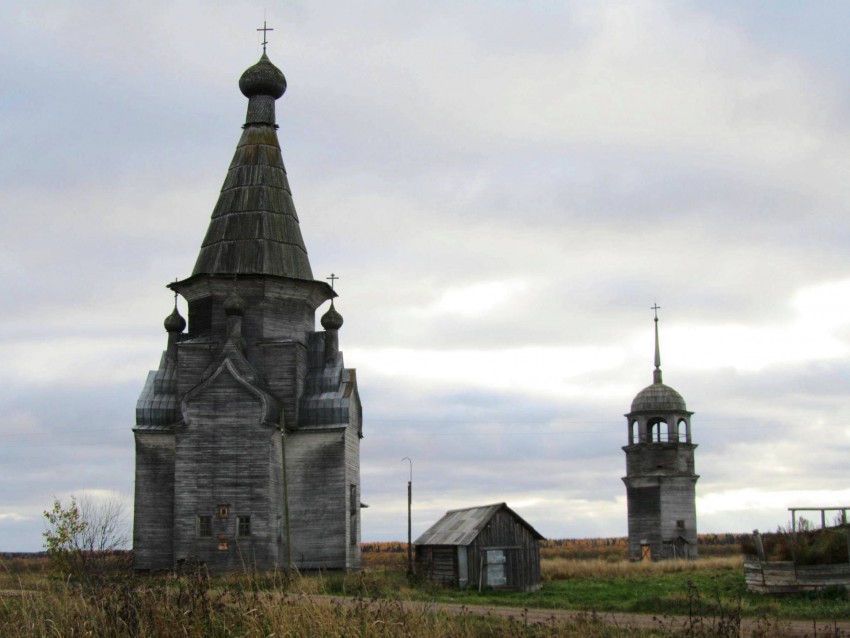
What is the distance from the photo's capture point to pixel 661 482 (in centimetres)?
4531

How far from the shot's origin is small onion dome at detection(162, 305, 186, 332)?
33500mm

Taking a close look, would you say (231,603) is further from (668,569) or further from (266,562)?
(668,569)

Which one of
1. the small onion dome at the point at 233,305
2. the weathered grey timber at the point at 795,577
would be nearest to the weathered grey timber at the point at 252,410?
the small onion dome at the point at 233,305

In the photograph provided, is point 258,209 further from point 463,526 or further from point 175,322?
point 463,526

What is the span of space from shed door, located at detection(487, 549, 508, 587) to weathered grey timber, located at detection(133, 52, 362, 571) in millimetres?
4297

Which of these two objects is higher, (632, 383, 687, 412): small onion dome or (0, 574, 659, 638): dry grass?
(632, 383, 687, 412): small onion dome

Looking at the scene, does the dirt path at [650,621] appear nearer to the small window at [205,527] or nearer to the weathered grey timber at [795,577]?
the weathered grey timber at [795,577]

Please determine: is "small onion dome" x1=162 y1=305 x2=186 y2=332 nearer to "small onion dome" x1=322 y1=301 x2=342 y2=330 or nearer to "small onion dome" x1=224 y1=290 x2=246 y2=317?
"small onion dome" x1=224 y1=290 x2=246 y2=317

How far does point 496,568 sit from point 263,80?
17.4 m

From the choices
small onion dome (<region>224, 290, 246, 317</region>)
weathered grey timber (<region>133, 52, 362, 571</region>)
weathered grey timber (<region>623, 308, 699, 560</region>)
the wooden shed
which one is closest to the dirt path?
the wooden shed

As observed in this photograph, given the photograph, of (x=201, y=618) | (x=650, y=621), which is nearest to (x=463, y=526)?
(x=650, y=621)

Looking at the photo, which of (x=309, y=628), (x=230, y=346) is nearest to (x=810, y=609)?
(x=309, y=628)

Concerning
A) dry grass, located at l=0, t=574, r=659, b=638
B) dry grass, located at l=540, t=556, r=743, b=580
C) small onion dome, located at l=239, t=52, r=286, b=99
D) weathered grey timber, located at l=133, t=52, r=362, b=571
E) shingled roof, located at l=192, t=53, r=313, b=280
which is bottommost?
dry grass, located at l=540, t=556, r=743, b=580

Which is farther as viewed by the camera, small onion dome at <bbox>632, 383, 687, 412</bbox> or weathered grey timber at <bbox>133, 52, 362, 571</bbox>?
small onion dome at <bbox>632, 383, 687, 412</bbox>
